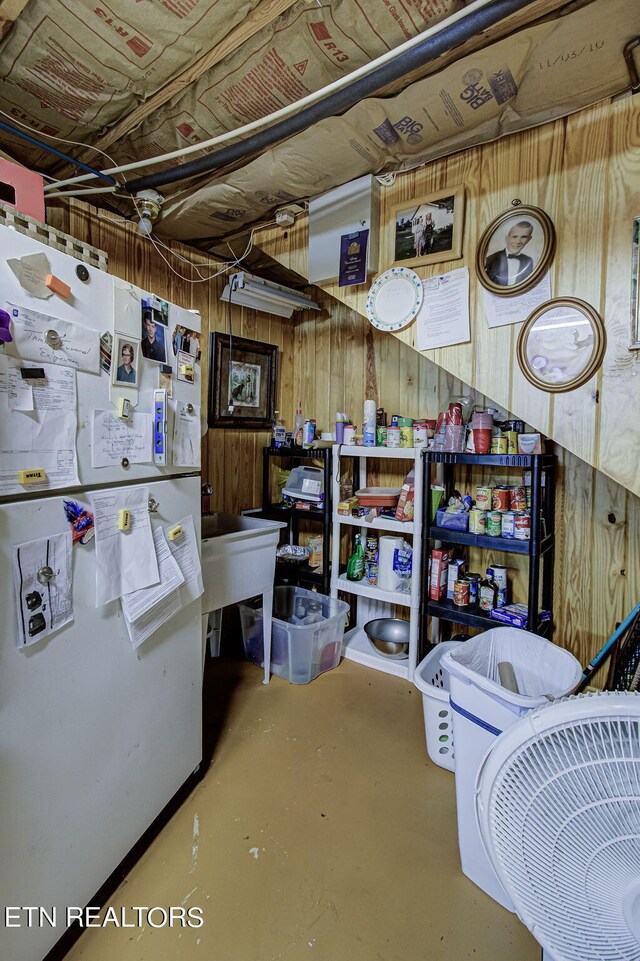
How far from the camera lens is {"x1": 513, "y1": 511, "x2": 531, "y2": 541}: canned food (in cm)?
180

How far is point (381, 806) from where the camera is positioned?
1456 mm

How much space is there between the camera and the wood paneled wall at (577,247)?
1.33m

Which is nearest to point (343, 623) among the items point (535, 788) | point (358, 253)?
point (535, 788)

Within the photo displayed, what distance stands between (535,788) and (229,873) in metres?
1.02

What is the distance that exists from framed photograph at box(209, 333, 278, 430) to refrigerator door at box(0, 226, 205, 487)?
1.16m

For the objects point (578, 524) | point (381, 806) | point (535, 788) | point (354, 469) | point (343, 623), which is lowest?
point (381, 806)

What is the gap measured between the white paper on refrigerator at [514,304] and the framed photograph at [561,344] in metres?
0.03

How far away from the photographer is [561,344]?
143 cm

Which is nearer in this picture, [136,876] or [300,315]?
[136,876]

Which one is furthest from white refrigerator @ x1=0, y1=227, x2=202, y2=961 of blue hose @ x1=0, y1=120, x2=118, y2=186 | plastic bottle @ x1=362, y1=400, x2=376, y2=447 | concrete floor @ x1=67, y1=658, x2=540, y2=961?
plastic bottle @ x1=362, y1=400, x2=376, y2=447

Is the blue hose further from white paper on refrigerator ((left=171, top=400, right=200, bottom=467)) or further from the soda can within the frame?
the soda can

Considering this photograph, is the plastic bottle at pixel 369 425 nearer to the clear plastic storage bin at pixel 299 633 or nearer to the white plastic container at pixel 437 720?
the clear plastic storage bin at pixel 299 633

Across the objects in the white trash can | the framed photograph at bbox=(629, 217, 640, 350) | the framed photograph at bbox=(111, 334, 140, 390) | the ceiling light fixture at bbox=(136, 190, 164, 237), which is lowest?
the white trash can

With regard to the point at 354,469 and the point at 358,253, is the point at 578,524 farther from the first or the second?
the point at 358,253
